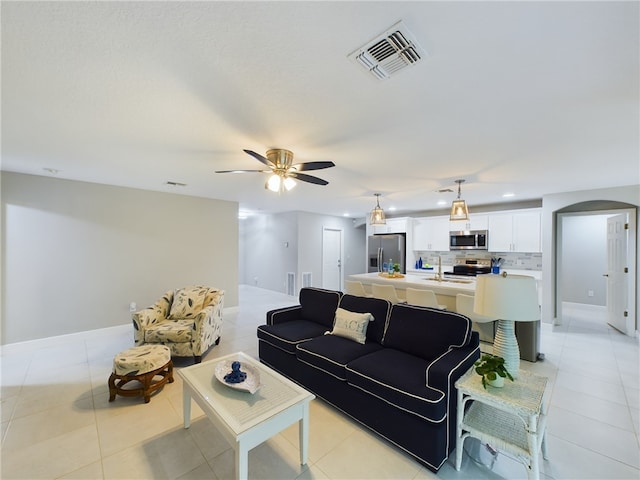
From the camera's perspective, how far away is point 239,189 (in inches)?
184

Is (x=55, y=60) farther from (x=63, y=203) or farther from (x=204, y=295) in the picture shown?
(x=63, y=203)

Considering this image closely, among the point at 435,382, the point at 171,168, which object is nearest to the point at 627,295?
the point at 435,382

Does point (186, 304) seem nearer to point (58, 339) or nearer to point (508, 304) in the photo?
point (58, 339)

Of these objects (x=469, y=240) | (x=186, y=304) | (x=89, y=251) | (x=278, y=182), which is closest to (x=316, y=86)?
(x=278, y=182)

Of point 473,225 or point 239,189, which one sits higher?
point 239,189

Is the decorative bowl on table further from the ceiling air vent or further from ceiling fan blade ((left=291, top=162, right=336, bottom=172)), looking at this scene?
the ceiling air vent

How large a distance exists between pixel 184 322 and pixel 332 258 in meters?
5.33

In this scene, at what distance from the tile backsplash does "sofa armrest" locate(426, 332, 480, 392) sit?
186 inches

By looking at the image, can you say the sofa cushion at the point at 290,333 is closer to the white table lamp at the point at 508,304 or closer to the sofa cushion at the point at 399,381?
the sofa cushion at the point at 399,381

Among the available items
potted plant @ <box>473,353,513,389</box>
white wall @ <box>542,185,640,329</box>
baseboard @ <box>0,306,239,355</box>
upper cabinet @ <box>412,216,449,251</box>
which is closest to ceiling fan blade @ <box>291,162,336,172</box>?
potted plant @ <box>473,353,513,389</box>

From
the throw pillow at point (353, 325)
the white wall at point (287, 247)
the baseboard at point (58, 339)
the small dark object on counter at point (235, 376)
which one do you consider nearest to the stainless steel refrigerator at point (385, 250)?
the white wall at point (287, 247)

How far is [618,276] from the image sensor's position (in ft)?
15.4

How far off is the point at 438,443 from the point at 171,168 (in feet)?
12.7

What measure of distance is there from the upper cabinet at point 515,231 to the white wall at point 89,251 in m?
6.06
